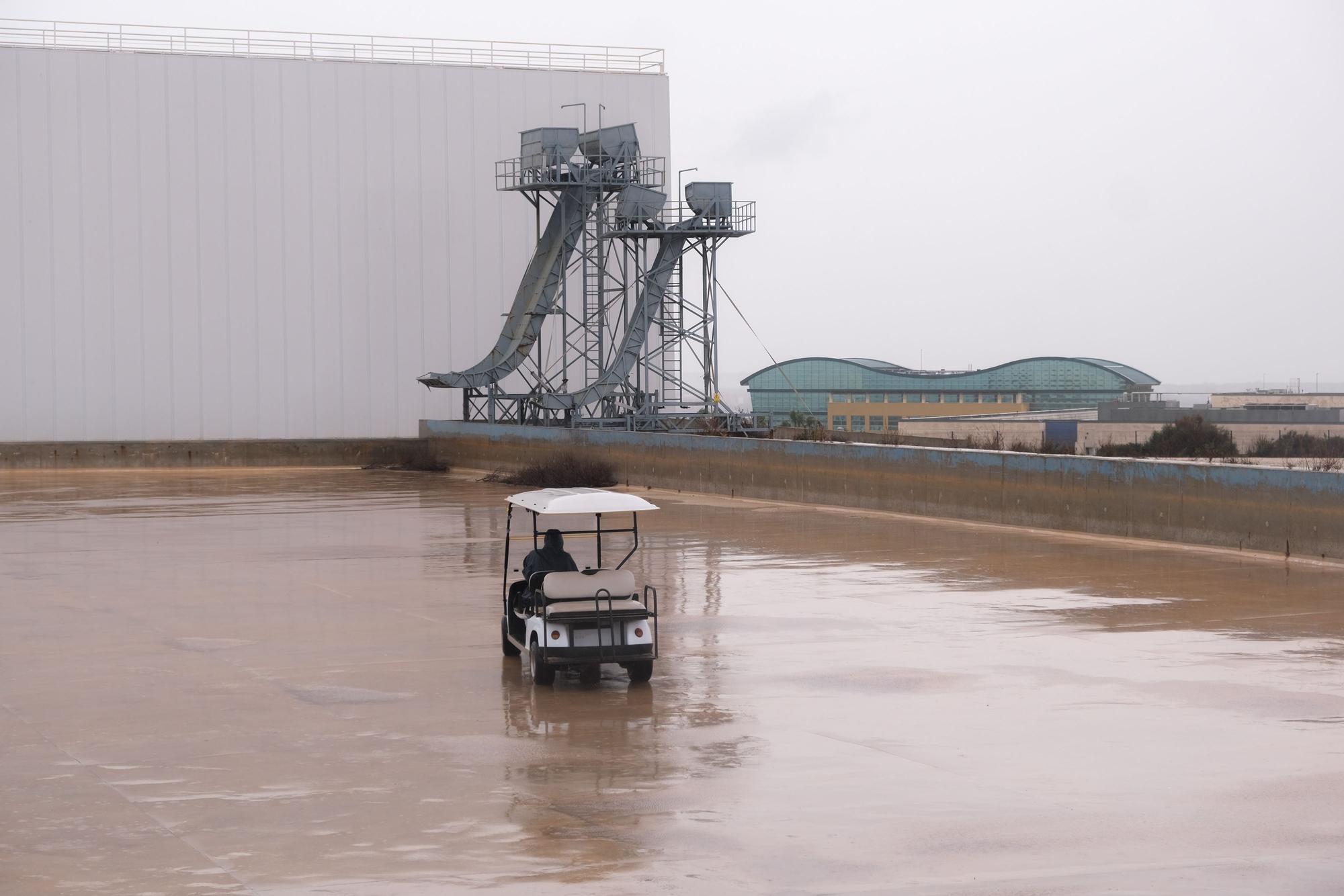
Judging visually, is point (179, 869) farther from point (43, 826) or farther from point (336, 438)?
point (336, 438)

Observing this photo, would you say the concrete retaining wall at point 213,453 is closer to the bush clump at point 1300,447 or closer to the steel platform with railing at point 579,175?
the steel platform with railing at point 579,175

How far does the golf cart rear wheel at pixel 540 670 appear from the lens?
11.2 meters

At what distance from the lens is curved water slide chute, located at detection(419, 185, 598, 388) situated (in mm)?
45062

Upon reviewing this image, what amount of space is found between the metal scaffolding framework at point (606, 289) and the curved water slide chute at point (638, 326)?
4 cm

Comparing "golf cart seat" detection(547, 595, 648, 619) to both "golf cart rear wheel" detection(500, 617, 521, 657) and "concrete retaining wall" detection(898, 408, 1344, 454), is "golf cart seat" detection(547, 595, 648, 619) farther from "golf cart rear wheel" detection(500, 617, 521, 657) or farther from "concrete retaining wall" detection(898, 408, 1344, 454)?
"concrete retaining wall" detection(898, 408, 1344, 454)

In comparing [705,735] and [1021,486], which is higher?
[1021,486]

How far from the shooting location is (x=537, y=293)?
149 feet

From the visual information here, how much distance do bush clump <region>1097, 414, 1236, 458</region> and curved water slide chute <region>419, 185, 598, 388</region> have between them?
14859 mm

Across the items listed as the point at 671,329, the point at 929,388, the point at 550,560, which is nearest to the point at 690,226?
the point at 671,329

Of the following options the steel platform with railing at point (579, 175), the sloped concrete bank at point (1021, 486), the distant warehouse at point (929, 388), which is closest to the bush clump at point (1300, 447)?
the sloped concrete bank at point (1021, 486)

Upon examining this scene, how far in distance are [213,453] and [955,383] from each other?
8690 cm

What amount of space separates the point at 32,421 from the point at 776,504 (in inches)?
1013

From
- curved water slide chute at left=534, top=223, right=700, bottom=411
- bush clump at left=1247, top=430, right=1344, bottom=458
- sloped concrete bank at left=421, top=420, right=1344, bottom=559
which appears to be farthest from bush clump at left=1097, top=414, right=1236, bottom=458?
sloped concrete bank at left=421, top=420, right=1344, bottom=559

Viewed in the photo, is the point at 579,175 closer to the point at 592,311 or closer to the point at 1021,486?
the point at 592,311
